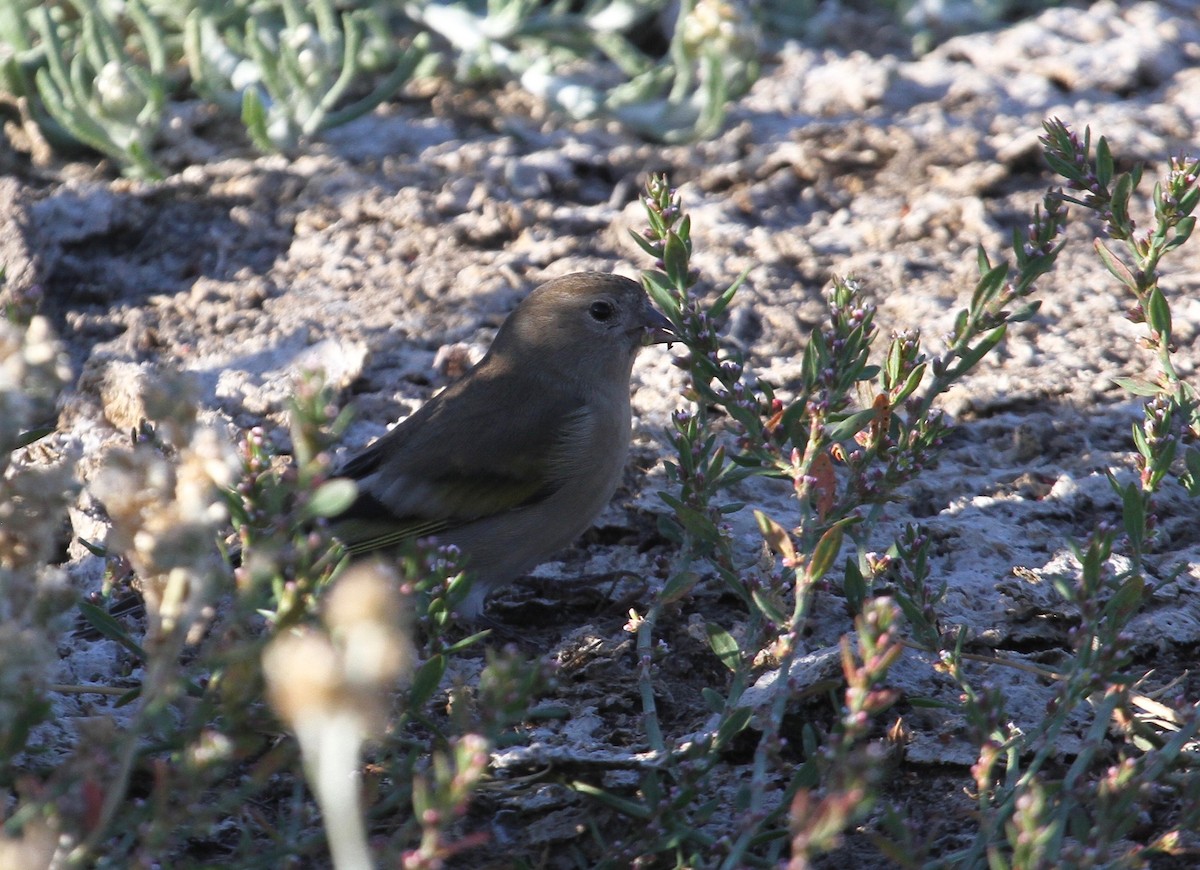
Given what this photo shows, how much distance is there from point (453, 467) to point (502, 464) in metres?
0.18

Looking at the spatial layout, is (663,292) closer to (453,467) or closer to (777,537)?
(777,537)

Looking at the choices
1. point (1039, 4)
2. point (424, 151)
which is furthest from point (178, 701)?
point (1039, 4)

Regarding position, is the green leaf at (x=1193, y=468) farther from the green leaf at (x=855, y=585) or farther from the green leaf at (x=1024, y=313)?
the green leaf at (x=855, y=585)

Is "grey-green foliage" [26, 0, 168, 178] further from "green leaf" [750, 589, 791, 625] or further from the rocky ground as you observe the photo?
"green leaf" [750, 589, 791, 625]

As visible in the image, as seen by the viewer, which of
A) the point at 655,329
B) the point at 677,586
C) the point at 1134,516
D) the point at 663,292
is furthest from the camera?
the point at 655,329

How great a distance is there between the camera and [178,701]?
3012 millimetres

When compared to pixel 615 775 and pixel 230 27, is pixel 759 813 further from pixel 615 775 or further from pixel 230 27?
pixel 230 27

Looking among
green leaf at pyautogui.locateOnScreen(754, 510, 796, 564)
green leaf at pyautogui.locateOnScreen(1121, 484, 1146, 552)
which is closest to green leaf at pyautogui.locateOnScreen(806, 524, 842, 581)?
green leaf at pyautogui.locateOnScreen(754, 510, 796, 564)

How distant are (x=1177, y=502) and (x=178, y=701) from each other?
2.87 m

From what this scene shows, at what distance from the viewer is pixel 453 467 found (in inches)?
170

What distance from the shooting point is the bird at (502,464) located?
4.25m

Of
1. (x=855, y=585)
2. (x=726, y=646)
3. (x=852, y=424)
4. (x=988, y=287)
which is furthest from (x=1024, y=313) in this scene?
(x=726, y=646)

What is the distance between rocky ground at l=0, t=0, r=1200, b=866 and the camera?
407cm

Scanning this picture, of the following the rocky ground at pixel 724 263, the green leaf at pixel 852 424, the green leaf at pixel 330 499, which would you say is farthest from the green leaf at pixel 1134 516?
the green leaf at pixel 330 499
